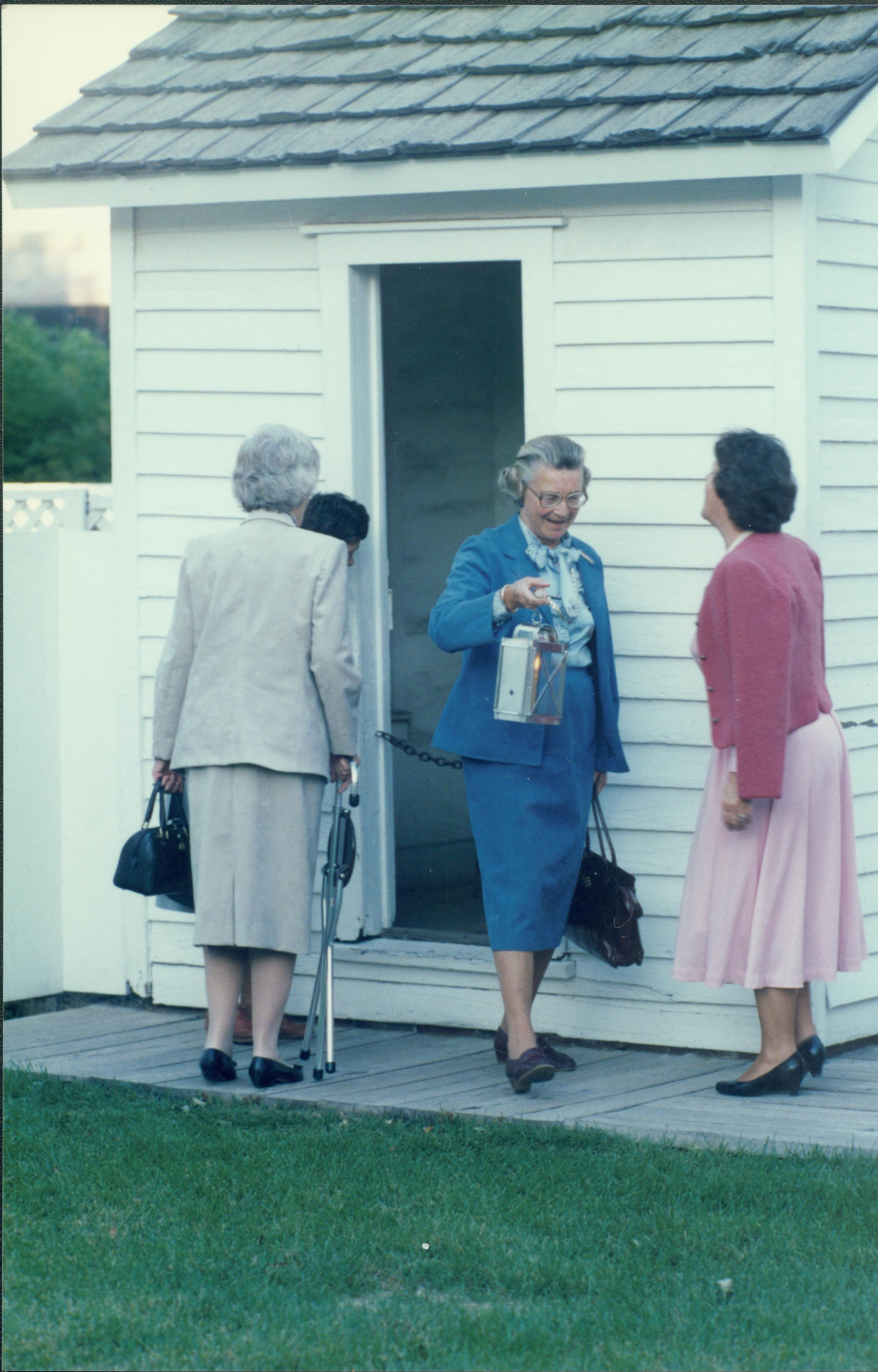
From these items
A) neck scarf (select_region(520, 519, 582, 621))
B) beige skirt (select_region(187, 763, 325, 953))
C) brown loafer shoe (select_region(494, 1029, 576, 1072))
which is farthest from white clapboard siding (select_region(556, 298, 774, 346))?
brown loafer shoe (select_region(494, 1029, 576, 1072))

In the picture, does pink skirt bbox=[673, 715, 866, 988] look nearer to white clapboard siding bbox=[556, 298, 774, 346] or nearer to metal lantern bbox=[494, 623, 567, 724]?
metal lantern bbox=[494, 623, 567, 724]

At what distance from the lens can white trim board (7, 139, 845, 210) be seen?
5285 mm

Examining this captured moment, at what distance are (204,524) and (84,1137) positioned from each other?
231 cm

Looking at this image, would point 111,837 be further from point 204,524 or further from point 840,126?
point 840,126

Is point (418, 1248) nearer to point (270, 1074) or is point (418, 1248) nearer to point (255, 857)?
point (270, 1074)

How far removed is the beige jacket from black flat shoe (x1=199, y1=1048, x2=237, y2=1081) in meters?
0.88

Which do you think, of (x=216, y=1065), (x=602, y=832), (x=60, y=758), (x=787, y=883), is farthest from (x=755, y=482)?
(x=60, y=758)

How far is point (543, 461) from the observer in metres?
5.29

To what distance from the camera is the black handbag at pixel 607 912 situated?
5.50 metres

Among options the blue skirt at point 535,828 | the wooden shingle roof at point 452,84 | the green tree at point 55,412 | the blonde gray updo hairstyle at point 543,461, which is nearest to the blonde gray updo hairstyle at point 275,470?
the blonde gray updo hairstyle at point 543,461

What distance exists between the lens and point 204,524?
644 centimetres

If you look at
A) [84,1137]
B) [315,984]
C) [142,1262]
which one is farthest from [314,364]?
[142,1262]

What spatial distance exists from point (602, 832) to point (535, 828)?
53 centimetres

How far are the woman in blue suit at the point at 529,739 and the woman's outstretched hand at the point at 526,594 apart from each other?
0.81 ft
